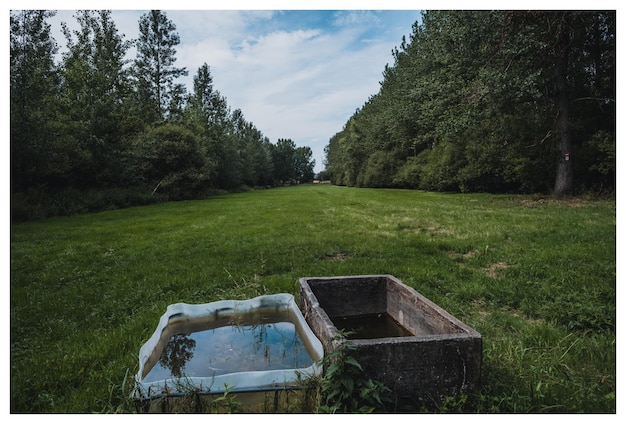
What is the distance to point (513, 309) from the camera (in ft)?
15.6

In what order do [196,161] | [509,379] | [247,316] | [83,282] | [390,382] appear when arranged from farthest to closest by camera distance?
1. [196,161]
2. [83,282]
3. [247,316]
4. [509,379]
5. [390,382]

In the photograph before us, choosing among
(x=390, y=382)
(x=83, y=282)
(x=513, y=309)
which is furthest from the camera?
(x=83, y=282)

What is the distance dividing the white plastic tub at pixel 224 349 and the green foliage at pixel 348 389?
0.19 meters

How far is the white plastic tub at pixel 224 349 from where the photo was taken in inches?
103

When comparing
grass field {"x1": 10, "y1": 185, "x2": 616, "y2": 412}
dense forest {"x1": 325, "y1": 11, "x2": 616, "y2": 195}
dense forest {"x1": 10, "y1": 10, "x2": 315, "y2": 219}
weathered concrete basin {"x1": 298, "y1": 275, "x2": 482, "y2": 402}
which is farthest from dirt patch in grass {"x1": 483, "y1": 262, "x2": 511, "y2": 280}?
dense forest {"x1": 10, "y1": 10, "x2": 315, "y2": 219}

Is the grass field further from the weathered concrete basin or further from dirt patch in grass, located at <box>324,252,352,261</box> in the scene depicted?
the weathered concrete basin

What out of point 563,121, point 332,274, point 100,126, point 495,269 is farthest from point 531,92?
point 100,126

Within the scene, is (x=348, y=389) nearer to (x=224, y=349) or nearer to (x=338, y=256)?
(x=224, y=349)

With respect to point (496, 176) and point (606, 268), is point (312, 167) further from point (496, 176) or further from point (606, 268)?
point (606, 268)

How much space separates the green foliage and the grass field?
627 millimetres

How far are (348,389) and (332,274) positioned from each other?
12.7 ft

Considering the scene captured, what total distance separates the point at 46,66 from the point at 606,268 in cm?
2200

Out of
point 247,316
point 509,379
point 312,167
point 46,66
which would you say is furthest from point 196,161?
point 312,167

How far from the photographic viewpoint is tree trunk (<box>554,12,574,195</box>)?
1663 cm
